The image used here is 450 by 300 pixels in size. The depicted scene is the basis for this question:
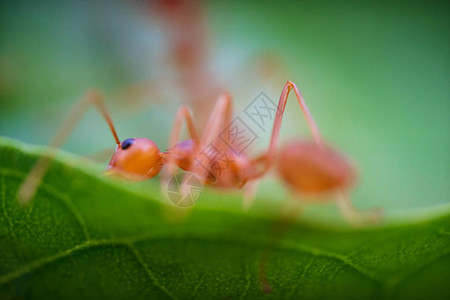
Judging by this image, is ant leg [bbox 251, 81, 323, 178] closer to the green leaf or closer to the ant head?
the ant head

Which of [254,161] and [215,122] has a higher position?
[215,122]

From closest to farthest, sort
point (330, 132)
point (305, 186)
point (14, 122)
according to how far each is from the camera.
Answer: point (305, 186) → point (14, 122) → point (330, 132)

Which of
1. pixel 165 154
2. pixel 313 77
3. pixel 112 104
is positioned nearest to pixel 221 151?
pixel 165 154

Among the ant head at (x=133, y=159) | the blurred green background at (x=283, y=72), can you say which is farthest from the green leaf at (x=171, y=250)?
the blurred green background at (x=283, y=72)

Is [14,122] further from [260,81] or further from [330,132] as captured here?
[330,132]

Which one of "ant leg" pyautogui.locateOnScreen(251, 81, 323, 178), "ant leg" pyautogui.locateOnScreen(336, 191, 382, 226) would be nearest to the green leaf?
"ant leg" pyautogui.locateOnScreen(251, 81, 323, 178)

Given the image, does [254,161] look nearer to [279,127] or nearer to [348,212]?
[279,127]

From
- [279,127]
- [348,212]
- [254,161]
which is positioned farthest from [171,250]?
[348,212]
